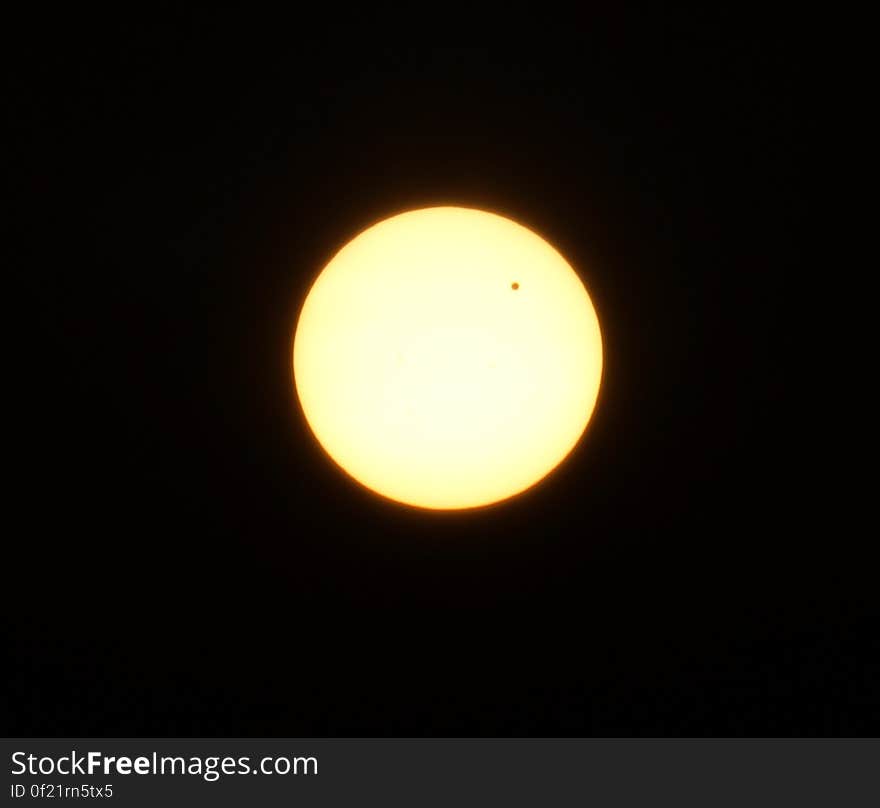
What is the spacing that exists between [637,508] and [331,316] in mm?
480

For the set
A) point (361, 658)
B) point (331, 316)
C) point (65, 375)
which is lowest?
point (361, 658)

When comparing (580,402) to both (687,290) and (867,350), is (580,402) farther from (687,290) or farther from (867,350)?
(867,350)

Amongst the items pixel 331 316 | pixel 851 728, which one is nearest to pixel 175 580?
pixel 331 316

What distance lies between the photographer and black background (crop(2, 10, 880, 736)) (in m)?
1.22

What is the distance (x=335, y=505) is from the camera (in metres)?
1.20

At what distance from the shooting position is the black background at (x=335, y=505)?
1216 millimetres

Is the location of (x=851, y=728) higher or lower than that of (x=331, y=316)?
lower

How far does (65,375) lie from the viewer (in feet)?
4.07

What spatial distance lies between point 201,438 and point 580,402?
500 millimetres

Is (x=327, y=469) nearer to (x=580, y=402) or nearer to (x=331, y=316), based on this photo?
(x=331, y=316)

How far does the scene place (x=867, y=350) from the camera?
1238 millimetres

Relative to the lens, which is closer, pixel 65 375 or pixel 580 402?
pixel 580 402

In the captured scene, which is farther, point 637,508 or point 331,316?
point 637,508
